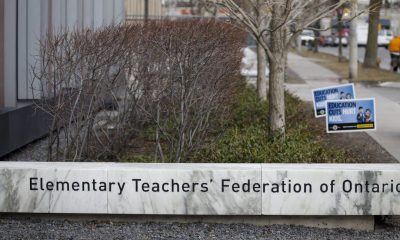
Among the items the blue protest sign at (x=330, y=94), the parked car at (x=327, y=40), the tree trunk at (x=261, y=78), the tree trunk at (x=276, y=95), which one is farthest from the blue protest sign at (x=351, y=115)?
the parked car at (x=327, y=40)

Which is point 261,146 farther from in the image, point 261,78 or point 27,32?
point 261,78

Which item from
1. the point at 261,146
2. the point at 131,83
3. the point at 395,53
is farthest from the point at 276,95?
the point at 395,53

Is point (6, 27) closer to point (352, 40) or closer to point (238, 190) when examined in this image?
point (238, 190)

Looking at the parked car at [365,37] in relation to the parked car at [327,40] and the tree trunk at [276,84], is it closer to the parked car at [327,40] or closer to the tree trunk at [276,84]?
the parked car at [327,40]

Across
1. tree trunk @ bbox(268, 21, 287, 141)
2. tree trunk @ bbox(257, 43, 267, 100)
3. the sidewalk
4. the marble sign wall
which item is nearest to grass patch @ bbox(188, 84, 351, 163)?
tree trunk @ bbox(268, 21, 287, 141)

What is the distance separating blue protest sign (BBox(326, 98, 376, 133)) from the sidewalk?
2.22 feet

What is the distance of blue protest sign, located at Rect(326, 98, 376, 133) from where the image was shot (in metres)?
10.7

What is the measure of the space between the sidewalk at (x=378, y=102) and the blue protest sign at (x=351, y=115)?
677mm

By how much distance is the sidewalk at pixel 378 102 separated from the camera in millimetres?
12770

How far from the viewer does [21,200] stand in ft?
24.3

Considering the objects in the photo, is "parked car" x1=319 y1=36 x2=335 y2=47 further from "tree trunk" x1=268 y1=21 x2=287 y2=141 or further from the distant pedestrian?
"tree trunk" x1=268 y1=21 x2=287 y2=141

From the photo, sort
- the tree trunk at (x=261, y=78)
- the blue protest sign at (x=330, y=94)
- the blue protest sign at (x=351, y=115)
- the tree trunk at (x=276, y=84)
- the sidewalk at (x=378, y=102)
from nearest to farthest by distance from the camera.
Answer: the blue protest sign at (x=351, y=115) < the tree trunk at (x=276, y=84) < the blue protest sign at (x=330, y=94) < the sidewalk at (x=378, y=102) < the tree trunk at (x=261, y=78)

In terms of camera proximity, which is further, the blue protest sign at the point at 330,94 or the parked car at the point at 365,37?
the parked car at the point at 365,37

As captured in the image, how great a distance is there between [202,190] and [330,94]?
5.09m
